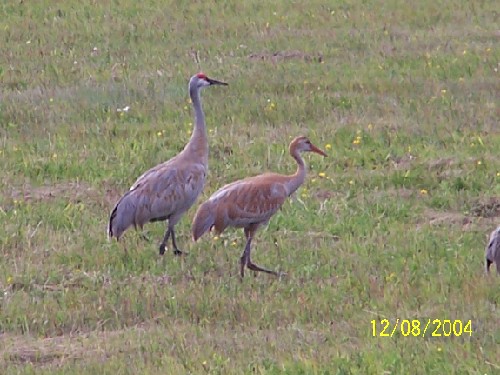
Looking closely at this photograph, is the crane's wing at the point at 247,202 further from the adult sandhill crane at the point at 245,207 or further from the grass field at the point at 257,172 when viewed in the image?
the grass field at the point at 257,172

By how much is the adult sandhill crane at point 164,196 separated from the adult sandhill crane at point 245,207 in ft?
1.50

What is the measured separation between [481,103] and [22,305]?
7.46m

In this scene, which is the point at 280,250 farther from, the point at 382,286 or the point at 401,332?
the point at 401,332

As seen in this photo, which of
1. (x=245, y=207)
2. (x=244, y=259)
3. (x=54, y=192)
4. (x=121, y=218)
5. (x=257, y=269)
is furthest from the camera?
(x=54, y=192)

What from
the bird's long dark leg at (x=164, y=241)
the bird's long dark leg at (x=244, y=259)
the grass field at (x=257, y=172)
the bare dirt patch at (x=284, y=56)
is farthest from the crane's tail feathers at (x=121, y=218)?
the bare dirt patch at (x=284, y=56)

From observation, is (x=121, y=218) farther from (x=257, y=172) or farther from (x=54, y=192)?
(x=257, y=172)

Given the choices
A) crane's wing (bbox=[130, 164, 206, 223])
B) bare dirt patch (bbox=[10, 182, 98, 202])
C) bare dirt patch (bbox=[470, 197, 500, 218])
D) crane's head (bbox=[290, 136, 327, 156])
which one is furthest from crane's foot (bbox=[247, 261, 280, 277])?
→ bare dirt patch (bbox=[10, 182, 98, 202])

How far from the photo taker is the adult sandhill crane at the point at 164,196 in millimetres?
8977

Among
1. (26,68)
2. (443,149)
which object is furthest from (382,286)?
(26,68)

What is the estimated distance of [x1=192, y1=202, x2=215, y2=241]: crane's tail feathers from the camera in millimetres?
8500

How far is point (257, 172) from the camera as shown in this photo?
11.1 metres

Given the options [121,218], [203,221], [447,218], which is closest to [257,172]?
[447,218]

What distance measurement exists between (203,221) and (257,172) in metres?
2.65
